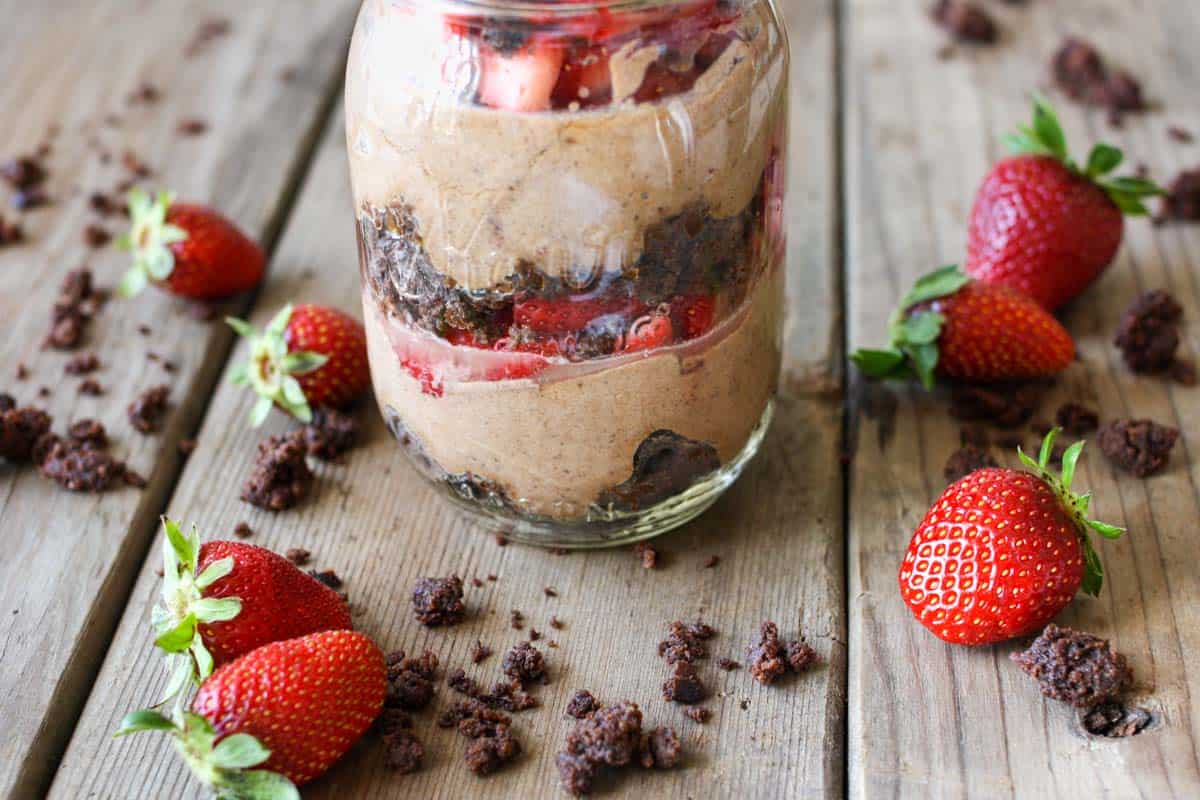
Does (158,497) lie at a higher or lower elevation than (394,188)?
lower

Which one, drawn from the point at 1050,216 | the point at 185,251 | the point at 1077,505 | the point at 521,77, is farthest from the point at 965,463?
the point at 185,251

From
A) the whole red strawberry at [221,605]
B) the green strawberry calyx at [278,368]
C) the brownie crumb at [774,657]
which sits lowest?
the brownie crumb at [774,657]

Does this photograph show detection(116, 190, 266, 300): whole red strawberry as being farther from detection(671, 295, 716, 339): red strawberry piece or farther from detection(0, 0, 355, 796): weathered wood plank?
detection(671, 295, 716, 339): red strawberry piece

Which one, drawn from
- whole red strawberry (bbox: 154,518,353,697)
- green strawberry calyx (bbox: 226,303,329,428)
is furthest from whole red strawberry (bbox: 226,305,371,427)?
whole red strawberry (bbox: 154,518,353,697)

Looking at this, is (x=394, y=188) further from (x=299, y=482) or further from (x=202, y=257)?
(x=202, y=257)

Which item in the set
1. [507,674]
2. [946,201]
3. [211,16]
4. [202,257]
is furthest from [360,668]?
[211,16]

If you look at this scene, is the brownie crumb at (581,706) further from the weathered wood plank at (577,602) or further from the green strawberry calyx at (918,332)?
the green strawberry calyx at (918,332)

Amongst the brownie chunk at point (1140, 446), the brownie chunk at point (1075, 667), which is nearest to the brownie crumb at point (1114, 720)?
the brownie chunk at point (1075, 667)
